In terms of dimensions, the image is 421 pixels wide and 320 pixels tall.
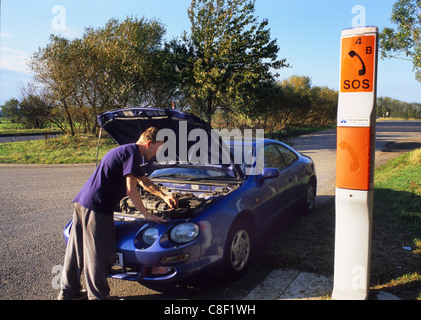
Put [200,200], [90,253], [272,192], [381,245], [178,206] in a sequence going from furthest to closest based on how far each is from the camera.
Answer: [272,192]
[381,245]
[200,200]
[178,206]
[90,253]

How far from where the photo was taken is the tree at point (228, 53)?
16250mm

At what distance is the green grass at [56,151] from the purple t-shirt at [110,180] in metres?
11.9

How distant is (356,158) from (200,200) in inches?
69.5

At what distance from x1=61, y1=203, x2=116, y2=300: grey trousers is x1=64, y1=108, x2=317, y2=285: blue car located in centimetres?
18

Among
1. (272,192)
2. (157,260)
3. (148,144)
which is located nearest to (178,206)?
(157,260)

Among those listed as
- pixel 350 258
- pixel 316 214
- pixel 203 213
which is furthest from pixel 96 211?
pixel 316 214

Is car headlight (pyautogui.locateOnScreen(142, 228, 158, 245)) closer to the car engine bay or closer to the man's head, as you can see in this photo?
the car engine bay

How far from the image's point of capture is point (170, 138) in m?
4.59

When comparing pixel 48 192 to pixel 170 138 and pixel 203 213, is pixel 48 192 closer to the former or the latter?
pixel 170 138

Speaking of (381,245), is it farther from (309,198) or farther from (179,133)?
(179,133)

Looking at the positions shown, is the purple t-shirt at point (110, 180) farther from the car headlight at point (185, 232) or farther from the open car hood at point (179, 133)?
the open car hood at point (179, 133)

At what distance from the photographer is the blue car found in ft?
10.8

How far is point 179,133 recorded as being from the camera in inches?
176

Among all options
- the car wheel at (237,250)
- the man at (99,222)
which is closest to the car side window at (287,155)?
the car wheel at (237,250)
